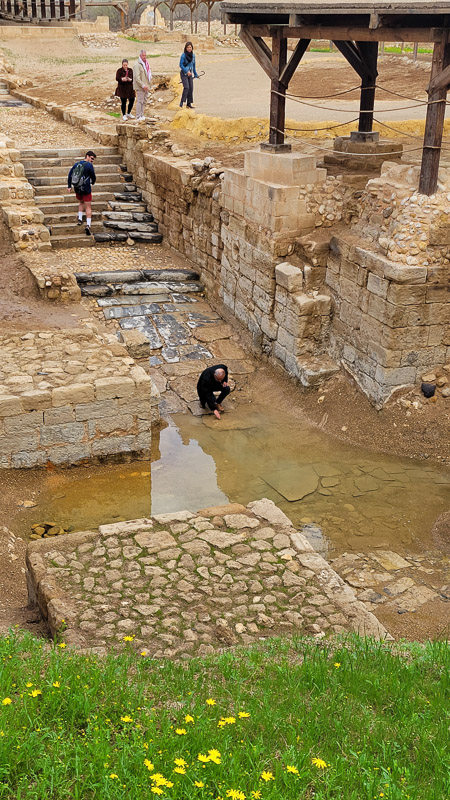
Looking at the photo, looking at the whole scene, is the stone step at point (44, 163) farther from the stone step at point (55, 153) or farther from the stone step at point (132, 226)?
the stone step at point (132, 226)

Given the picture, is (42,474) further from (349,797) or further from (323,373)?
(349,797)

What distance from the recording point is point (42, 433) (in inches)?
325

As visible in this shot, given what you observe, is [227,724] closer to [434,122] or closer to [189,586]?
[189,586]

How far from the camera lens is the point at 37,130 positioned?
18906 mm

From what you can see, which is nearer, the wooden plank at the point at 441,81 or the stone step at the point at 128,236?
the wooden plank at the point at 441,81

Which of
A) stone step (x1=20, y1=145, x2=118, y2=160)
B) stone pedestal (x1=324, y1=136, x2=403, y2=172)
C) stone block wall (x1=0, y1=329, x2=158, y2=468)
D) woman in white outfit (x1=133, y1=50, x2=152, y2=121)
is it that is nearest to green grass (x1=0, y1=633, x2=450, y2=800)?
stone block wall (x1=0, y1=329, x2=158, y2=468)

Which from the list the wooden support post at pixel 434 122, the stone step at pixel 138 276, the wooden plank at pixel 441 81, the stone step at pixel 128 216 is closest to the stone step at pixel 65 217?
the stone step at pixel 128 216

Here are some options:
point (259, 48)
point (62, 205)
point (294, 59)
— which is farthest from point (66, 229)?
point (294, 59)

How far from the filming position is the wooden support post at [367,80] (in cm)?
1112

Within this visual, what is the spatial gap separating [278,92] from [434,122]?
289cm

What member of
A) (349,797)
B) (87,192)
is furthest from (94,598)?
(87,192)

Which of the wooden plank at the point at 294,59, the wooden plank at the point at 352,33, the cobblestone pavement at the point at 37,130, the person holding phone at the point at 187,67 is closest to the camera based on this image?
the wooden plank at the point at 352,33

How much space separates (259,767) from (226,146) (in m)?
14.0

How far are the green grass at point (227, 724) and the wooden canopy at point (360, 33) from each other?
21.4 ft
